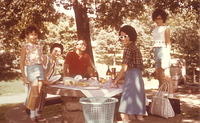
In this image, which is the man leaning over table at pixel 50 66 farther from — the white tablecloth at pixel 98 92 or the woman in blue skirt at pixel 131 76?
the woman in blue skirt at pixel 131 76

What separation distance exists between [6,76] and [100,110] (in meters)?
18.6

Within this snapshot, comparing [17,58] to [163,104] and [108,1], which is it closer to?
[108,1]

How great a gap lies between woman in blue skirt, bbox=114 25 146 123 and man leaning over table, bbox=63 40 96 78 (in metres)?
1.89

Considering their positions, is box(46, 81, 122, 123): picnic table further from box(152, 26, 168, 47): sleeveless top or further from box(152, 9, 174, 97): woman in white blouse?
box(152, 26, 168, 47): sleeveless top

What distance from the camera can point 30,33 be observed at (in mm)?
7227

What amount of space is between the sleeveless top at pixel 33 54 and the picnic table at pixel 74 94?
2.08 ft

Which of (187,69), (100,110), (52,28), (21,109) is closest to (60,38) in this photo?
(52,28)

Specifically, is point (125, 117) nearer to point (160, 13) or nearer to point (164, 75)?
point (164, 75)

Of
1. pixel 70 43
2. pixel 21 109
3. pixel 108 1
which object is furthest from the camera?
pixel 70 43

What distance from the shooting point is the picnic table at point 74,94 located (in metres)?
6.22

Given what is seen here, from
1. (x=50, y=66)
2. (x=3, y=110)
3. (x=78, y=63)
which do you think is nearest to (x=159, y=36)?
(x=78, y=63)

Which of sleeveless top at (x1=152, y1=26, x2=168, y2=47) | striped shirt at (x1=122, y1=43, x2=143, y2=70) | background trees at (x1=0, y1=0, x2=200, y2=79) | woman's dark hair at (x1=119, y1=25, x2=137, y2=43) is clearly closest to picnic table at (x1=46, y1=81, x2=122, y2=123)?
striped shirt at (x1=122, y1=43, x2=143, y2=70)

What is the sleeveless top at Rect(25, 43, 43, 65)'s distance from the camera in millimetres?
7223

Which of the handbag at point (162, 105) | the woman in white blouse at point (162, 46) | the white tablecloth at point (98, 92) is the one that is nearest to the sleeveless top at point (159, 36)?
the woman in white blouse at point (162, 46)
